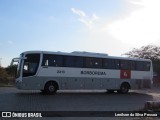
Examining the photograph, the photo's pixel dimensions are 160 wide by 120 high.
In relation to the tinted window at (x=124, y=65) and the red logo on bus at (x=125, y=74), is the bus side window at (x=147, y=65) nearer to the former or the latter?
the red logo on bus at (x=125, y=74)

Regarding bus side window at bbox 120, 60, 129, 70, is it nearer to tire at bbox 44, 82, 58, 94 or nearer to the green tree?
tire at bbox 44, 82, 58, 94

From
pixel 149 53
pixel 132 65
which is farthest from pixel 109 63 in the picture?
pixel 149 53

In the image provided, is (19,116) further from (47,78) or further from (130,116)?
(47,78)

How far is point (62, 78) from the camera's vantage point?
24641 mm

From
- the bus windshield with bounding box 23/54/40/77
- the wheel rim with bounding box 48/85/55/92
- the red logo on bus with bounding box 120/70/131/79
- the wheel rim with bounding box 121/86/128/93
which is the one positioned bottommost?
the wheel rim with bounding box 121/86/128/93

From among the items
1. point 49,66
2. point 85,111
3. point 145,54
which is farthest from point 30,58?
point 145,54

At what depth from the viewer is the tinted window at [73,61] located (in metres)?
24.9

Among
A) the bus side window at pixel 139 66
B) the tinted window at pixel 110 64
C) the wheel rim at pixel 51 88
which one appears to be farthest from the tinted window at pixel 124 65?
the wheel rim at pixel 51 88

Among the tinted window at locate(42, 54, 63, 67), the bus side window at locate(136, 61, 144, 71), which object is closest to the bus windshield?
the tinted window at locate(42, 54, 63, 67)

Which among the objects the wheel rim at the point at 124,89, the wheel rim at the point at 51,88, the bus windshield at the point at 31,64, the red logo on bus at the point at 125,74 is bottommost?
the wheel rim at the point at 124,89

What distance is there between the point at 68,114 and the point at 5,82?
29.7 metres

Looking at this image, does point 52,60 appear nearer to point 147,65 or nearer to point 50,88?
point 50,88

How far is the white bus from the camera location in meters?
23.3

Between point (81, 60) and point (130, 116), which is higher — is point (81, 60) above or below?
above
